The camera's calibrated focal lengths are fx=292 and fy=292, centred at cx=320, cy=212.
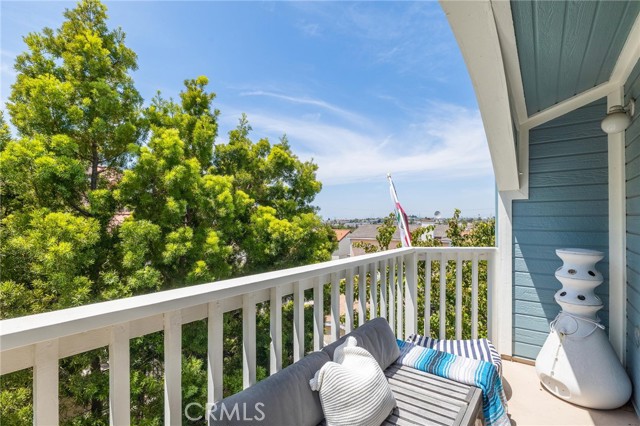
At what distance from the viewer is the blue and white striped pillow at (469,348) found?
2.06 meters

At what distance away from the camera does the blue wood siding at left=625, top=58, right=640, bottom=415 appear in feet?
6.58

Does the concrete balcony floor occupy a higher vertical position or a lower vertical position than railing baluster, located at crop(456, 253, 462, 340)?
lower

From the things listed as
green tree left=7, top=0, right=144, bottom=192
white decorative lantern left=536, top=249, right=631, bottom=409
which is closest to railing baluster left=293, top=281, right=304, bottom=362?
white decorative lantern left=536, top=249, right=631, bottom=409

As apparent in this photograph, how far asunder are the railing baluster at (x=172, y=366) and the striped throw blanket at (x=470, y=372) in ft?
4.61

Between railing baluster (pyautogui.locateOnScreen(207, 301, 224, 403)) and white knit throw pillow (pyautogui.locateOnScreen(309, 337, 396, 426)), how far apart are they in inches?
15.9

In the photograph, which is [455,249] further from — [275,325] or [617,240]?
[275,325]

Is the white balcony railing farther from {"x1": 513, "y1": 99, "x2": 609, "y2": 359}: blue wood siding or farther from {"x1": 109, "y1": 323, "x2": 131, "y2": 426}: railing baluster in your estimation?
{"x1": 513, "y1": 99, "x2": 609, "y2": 359}: blue wood siding

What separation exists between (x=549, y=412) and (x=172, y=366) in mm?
2589

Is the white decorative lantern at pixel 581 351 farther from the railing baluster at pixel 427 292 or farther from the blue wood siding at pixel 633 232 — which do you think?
the railing baluster at pixel 427 292

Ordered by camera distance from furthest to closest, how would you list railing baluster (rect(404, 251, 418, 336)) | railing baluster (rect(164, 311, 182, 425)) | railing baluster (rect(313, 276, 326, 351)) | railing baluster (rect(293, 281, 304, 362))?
railing baluster (rect(404, 251, 418, 336)), railing baluster (rect(313, 276, 326, 351)), railing baluster (rect(293, 281, 304, 362)), railing baluster (rect(164, 311, 182, 425))

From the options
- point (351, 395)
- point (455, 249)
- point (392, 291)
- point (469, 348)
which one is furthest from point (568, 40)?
point (351, 395)

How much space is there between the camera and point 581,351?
7.04 feet

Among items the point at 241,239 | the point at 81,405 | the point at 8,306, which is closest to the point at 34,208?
the point at 8,306

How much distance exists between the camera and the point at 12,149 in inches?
201
